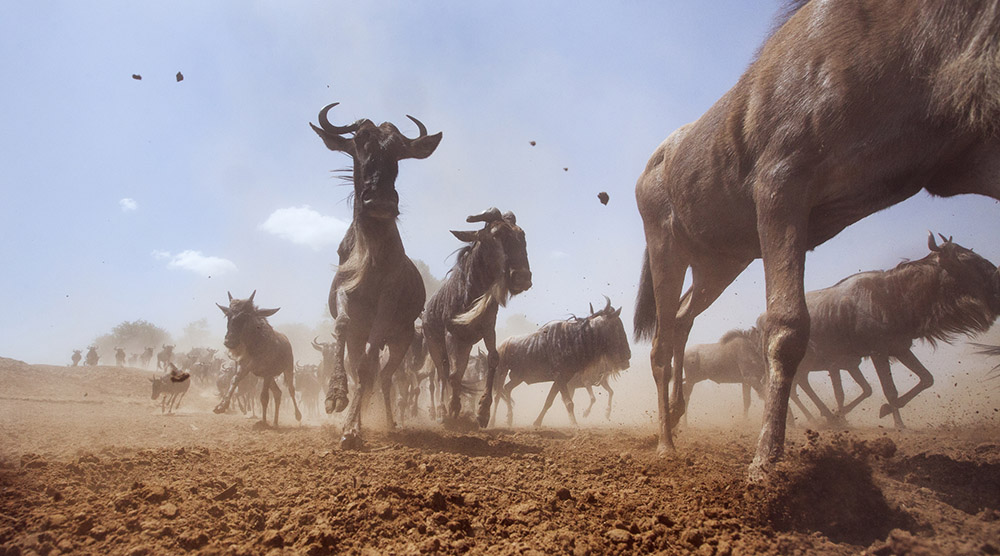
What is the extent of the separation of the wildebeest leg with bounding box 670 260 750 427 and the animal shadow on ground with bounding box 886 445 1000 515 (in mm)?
1672

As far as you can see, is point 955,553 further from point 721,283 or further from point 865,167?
point 721,283

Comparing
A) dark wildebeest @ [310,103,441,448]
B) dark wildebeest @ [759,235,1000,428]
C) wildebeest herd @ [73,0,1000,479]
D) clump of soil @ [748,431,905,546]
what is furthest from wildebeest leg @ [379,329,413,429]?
dark wildebeest @ [759,235,1000,428]

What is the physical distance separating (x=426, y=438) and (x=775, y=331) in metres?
3.47

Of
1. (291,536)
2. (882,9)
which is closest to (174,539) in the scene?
(291,536)

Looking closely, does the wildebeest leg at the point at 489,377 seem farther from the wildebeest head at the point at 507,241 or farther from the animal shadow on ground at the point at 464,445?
the animal shadow on ground at the point at 464,445

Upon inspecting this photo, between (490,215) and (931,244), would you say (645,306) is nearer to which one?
(490,215)

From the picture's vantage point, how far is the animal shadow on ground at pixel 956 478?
6.01 ft

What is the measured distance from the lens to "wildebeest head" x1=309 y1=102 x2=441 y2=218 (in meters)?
4.52

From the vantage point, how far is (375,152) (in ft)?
15.3

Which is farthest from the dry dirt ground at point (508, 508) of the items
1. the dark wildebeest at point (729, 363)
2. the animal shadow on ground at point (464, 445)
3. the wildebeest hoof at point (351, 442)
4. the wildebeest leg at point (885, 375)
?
the dark wildebeest at point (729, 363)

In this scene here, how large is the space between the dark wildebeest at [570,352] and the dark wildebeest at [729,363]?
11.3 ft

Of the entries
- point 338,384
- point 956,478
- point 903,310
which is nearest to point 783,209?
point 956,478

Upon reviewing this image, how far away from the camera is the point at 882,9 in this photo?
7.24 ft

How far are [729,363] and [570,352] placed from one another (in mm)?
6393
